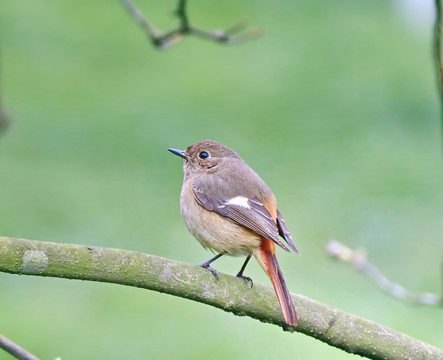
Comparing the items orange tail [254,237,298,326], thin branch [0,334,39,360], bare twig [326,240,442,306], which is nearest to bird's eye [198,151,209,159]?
orange tail [254,237,298,326]

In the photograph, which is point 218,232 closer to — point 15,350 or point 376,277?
point 376,277

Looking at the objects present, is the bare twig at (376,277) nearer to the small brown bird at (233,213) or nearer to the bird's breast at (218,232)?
the small brown bird at (233,213)

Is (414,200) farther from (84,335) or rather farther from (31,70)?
(31,70)

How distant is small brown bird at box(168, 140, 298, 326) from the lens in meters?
3.81

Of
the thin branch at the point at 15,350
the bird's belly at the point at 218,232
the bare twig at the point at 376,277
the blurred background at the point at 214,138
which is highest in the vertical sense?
the thin branch at the point at 15,350

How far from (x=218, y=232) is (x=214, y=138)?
525 centimetres

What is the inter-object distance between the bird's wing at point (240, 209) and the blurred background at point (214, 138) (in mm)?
2252

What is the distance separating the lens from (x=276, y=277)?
3463 mm

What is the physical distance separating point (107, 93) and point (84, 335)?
4.62 m

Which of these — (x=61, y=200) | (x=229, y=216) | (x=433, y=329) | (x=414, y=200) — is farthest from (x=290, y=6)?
(x=229, y=216)

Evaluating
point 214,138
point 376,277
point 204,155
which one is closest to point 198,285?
point 204,155

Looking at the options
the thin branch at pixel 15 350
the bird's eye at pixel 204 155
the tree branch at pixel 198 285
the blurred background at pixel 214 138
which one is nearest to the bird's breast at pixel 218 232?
the bird's eye at pixel 204 155

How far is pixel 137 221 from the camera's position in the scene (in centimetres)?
823

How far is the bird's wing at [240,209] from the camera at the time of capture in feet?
12.4
